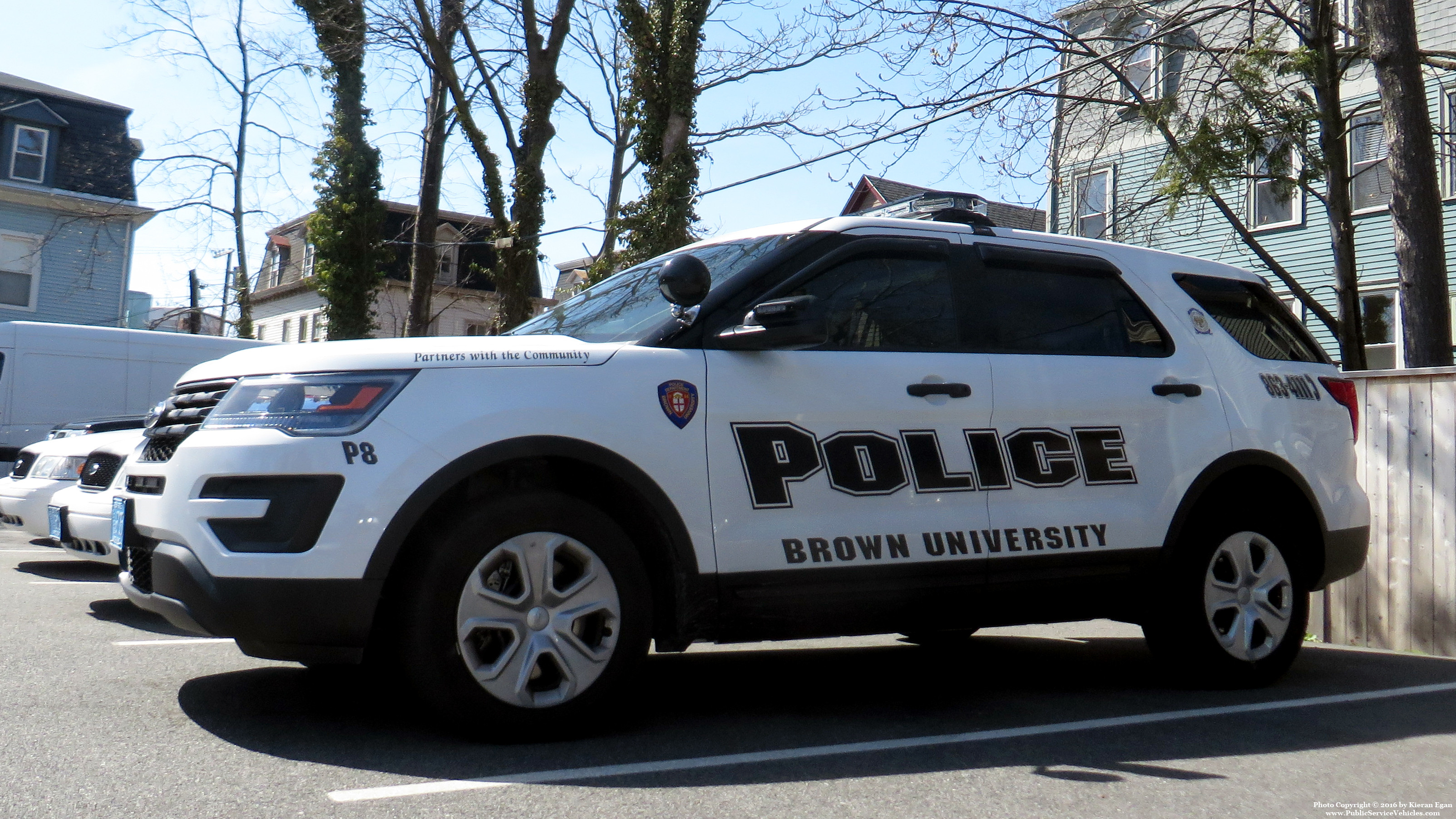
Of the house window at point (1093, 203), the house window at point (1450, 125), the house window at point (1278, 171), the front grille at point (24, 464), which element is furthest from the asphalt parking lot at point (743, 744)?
the house window at point (1450, 125)

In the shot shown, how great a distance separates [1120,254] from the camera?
5680 mm

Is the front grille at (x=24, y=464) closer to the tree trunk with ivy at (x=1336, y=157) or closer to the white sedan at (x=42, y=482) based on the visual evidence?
the white sedan at (x=42, y=482)

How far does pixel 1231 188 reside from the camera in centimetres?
1025

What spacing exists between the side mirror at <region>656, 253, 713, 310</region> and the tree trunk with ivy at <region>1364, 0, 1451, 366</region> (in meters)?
6.40

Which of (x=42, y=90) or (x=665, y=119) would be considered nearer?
(x=665, y=119)

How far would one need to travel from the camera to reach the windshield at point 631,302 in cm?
462

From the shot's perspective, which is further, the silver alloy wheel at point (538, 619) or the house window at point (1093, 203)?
the house window at point (1093, 203)

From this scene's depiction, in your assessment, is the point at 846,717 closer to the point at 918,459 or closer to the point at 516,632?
the point at 918,459

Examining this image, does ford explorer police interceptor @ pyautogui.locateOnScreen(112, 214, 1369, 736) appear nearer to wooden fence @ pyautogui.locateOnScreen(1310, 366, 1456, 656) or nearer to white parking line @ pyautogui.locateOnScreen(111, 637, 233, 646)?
wooden fence @ pyautogui.locateOnScreen(1310, 366, 1456, 656)

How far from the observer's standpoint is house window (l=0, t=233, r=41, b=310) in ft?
88.6

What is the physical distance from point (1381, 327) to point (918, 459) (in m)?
16.1

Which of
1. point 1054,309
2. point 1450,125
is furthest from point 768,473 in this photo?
point 1450,125

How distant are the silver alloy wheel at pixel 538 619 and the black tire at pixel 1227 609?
8.43 ft

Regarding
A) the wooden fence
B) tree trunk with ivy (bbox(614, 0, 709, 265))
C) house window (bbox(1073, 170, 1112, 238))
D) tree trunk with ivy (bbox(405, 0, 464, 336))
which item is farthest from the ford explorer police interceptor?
tree trunk with ivy (bbox(405, 0, 464, 336))
